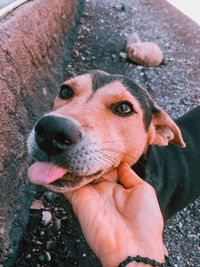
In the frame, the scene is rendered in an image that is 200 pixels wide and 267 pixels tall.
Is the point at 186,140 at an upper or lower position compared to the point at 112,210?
lower

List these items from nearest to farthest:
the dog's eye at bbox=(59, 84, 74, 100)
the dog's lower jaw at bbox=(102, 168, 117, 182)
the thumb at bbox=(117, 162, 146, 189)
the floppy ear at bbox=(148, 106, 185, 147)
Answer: the thumb at bbox=(117, 162, 146, 189), the dog's lower jaw at bbox=(102, 168, 117, 182), the dog's eye at bbox=(59, 84, 74, 100), the floppy ear at bbox=(148, 106, 185, 147)

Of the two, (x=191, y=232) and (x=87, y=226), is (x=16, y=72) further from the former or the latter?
(x=191, y=232)

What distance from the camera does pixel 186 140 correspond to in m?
3.64

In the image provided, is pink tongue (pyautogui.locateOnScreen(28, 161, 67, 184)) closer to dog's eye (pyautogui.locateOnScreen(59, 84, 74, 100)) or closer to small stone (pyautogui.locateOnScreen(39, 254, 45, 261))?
dog's eye (pyautogui.locateOnScreen(59, 84, 74, 100))

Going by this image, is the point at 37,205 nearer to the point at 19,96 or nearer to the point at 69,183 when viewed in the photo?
the point at 19,96

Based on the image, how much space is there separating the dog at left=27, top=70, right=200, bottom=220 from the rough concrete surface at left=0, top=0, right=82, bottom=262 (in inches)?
34.5

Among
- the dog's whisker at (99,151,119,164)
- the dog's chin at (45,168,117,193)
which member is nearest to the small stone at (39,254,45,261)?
the dog's chin at (45,168,117,193)

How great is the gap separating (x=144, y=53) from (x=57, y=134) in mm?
4946

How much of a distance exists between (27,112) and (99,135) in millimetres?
1952

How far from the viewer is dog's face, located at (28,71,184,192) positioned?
6.18 ft

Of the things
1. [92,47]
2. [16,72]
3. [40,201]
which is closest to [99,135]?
[16,72]

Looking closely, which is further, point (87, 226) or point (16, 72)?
point (16, 72)

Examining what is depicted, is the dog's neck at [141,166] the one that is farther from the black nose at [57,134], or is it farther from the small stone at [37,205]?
the small stone at [37,205]

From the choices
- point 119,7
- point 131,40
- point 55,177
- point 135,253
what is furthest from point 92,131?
point 119,7
